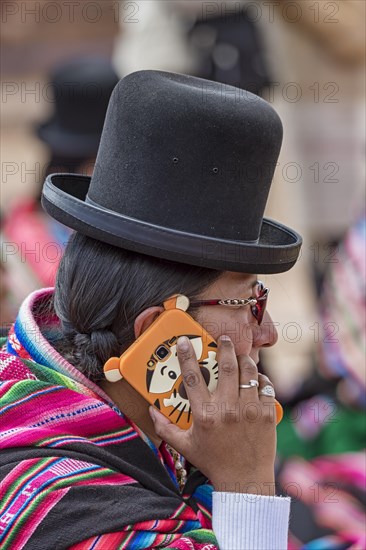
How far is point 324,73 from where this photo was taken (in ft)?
28.5

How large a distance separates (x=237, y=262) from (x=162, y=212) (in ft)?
0.64

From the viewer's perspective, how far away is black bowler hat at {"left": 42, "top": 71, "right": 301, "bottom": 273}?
6.61ft

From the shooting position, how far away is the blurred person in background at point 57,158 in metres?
4.70

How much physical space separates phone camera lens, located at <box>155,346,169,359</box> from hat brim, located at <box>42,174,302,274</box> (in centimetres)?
20

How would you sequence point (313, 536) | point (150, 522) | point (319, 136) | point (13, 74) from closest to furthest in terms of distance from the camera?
point (150, 522) < point (313, 536) < point (319, 136) < point (13, 74)

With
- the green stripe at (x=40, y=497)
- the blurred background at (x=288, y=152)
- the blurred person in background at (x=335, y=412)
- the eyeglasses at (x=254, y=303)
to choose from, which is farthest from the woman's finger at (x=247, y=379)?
the blurred person in background at (x=335, y=412)

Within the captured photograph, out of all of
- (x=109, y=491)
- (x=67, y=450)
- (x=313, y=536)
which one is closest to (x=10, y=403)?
(x=67, y=450)

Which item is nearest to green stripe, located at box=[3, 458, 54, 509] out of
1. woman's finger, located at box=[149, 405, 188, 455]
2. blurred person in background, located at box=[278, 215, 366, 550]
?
woman's finger, located at box=[149, 405, 188, 455]

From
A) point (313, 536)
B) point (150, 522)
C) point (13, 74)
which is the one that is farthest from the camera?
point (13, 74)

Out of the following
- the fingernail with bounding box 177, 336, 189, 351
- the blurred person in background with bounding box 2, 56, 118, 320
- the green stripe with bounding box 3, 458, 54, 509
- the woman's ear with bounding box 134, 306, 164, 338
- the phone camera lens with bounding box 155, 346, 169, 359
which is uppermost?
the woman's ear with bounding box 134, 306, 164, 338

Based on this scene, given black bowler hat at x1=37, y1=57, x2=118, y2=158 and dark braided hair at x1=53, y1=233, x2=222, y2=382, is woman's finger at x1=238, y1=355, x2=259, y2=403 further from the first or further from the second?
black bowler hat at x1=37, y1=57, x2=118, y2=158

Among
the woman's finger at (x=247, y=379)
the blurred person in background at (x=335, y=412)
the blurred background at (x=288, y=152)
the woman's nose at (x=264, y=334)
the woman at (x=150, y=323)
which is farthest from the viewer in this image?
the blurred background at (x=288, y=152)

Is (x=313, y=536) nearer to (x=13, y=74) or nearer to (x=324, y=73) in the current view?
(x=324, y=73)

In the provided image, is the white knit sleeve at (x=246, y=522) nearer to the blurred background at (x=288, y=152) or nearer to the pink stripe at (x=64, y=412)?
the pink stripe at (x=64, y=412)
